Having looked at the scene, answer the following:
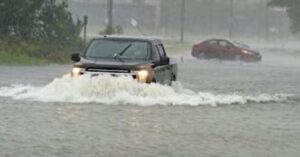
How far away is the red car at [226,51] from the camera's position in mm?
55094

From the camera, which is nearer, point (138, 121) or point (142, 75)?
point (138, 121)

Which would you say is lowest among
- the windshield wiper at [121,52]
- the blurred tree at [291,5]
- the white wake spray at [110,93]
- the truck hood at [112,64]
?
the blurred tree at [291,5]

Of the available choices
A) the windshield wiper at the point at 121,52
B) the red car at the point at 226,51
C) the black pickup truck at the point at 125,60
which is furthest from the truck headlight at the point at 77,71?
the red car at the point at 226,51

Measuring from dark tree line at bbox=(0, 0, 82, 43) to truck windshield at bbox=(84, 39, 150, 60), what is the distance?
20578 mm

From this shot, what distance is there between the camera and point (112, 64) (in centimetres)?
1939

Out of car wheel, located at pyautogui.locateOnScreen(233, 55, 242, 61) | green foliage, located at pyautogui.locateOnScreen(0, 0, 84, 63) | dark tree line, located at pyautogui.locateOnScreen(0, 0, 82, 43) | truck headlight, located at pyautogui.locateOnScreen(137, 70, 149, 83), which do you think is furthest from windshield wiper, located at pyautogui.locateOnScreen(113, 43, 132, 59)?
car wheel, located at pyautogui.locateOnScreen(233, 55, 242, 61)

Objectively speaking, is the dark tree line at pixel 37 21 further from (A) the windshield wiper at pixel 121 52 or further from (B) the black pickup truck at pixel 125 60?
(A) the windshield wiper at pixel 121 52

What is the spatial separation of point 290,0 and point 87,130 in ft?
214

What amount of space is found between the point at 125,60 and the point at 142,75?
32.8 inches

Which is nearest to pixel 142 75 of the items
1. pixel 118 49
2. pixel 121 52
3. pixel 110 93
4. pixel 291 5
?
pixel 110 93

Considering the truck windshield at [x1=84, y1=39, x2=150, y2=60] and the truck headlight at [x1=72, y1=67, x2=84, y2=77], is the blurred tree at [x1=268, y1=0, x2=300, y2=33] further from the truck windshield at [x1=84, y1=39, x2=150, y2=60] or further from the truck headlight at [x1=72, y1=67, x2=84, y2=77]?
the truck headlight at [x1=72, y1=67, x2=84, y2=77]

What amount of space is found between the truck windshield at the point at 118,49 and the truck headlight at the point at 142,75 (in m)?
0.95

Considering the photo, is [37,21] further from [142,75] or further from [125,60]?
[142,75]

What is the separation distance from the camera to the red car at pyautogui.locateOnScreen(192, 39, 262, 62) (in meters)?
55.1
